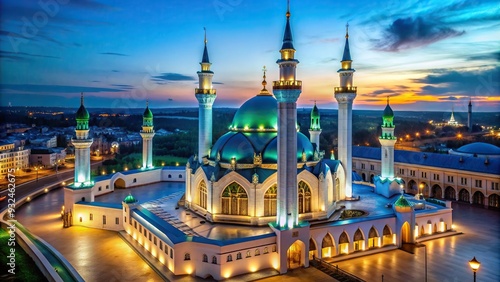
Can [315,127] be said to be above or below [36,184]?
above

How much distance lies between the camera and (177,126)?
401 feet

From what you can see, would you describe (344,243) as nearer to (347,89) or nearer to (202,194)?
(202,194)

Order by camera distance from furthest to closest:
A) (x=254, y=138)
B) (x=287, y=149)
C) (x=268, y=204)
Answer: (x=254, y=138) < (x=268, y=204) < (x=287, y=149)

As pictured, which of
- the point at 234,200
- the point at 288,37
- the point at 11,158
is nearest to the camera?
the point at 288,37

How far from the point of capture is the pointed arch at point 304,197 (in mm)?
28438

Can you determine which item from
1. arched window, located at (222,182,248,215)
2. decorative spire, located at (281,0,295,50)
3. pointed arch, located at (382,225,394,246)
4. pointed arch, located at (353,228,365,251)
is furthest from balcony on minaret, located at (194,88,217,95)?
pointed arch, located at (382,225,394,246)

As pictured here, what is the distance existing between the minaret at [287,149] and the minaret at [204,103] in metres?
11.1

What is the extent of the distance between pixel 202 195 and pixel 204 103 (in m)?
8.85

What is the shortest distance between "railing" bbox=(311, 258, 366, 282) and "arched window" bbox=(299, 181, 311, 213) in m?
4.93

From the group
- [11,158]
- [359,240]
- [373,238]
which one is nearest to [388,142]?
[373,238]

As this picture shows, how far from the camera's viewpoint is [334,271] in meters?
22.5

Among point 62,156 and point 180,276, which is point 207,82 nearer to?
point 180,276

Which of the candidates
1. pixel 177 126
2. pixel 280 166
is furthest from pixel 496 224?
pixel 177 126

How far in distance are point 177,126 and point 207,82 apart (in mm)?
90015
